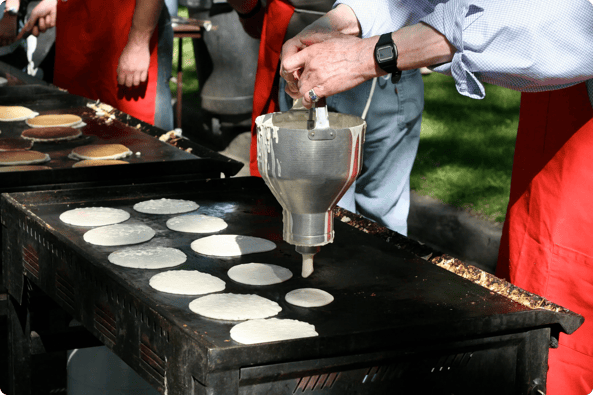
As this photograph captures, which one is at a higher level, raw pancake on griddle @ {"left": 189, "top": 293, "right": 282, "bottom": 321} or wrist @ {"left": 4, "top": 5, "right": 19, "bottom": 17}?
wrist @ {"left": 4, "top": 5, "right": 19, "bottom": 17}

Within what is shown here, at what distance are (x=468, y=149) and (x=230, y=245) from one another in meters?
4.07

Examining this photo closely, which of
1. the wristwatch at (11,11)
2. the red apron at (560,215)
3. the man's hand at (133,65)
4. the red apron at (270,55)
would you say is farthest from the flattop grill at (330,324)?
the wristwatch at (11,11)

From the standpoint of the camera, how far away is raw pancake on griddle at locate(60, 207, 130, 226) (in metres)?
2.26

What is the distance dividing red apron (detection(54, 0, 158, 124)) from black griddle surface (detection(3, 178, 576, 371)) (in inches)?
73.6

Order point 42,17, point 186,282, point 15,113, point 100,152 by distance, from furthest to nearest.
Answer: point 42,17 < point 15,113 < point 100,152 < point 186,282

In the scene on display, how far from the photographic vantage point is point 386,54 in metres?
1.88

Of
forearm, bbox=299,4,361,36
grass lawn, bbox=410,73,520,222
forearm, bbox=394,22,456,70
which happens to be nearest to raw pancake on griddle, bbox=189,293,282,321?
forearm, bbox=394,22,456,70

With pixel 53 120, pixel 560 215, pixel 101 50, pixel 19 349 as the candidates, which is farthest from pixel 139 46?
pixel 560 215

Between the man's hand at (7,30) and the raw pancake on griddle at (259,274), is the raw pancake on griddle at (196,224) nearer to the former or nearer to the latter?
the raw pancake on griddle at (259,274)

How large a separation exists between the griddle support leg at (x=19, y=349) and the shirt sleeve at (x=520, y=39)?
1610mm

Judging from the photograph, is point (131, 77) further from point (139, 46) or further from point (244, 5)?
point (244, 5)

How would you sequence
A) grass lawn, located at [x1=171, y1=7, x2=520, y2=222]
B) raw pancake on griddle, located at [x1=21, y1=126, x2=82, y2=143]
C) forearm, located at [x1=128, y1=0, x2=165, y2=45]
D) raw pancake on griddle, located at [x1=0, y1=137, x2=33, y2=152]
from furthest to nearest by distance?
grass lawn, located at [x1=171, y1=7, x2=520, y2=222]
forearm, located at [x1=128, y1=0, x2=165, y2=45]
raw pancake on griddle, located at [x1=21, y1=126, x2=82, y2=143]
raw pancake on griddle, located at [x1=0, y1=137, x2=33, y2=152]

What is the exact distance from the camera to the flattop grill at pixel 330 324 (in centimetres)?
150

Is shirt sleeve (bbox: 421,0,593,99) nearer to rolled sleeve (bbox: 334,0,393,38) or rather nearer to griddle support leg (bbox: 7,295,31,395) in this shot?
rolled sleeve (bbox: 334,0,393,38)
